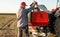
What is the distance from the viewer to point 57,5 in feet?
34.1

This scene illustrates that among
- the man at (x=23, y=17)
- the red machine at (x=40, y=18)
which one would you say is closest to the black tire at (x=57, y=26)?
the red machine at (x=40, y=18)

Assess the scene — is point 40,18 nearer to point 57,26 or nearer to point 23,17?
point 23,17

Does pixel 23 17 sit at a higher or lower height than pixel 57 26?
higher

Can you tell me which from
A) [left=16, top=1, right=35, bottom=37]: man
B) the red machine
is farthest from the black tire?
[left=16, top=1, right=35, bottom=37]: man

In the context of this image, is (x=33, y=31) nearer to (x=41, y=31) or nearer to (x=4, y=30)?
(x=41, y=31)

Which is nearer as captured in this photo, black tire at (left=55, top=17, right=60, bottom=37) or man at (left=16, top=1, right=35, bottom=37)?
black tire at (left=55, top=17, right=60, bottom=37)

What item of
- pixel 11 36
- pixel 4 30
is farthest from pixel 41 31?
pixel 4 30

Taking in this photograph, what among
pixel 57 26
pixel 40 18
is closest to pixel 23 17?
pixel 40 18

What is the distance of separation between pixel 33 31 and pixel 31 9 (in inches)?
40.1

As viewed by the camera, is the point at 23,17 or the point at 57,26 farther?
the point at 23,17

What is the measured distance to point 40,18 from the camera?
951 centimetres

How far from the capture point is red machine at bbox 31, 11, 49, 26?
939 centimetres

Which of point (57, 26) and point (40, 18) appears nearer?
point (57, 26)

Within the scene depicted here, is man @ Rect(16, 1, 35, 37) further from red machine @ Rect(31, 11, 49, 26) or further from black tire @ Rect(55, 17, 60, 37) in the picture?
black tire @ Rect(55, 17, 60, 37)
